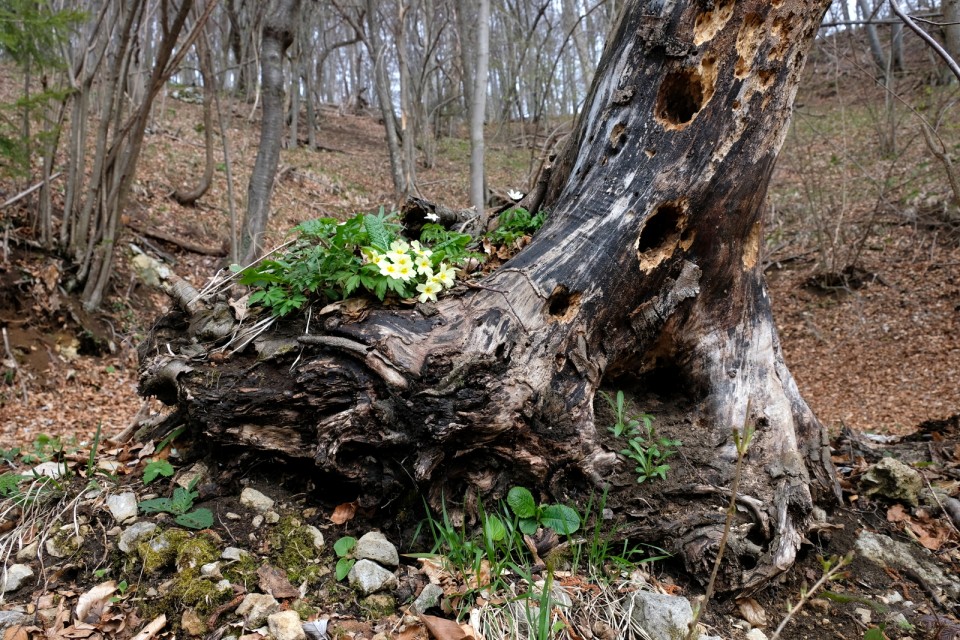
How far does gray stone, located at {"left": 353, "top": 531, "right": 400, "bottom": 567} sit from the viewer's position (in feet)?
7.61

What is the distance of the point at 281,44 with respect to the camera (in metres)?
6.36

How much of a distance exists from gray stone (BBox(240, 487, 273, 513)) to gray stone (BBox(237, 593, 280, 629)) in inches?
17.1

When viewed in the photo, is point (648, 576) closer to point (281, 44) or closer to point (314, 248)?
point (314, 248)

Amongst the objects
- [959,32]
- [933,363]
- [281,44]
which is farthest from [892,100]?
[281,44]

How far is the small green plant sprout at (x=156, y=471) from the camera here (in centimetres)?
262

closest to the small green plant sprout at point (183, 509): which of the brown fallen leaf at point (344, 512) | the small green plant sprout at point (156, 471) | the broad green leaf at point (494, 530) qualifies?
the small green plant sprout at point (156, 471)

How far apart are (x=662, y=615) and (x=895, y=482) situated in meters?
1.98

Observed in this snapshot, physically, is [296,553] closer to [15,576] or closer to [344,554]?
[344,554]

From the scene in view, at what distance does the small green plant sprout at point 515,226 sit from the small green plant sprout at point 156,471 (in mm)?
2045

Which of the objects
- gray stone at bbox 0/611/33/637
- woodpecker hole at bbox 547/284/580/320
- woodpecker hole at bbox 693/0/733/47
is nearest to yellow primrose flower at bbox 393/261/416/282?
woodpecker hole at bbox 547/284/580/320

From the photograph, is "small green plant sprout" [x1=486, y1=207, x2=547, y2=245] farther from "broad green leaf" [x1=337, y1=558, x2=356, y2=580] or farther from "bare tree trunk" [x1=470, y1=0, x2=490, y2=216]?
"bare tree trunk" [x1=470, y1=0, x2=490, y2=216]

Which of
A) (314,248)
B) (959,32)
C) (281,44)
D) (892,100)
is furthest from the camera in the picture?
(892,100)

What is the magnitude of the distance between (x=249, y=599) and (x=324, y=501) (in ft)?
1.78

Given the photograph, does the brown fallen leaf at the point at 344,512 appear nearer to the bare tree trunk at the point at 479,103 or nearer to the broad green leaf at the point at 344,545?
the broad green leaf at the point at 344,545
